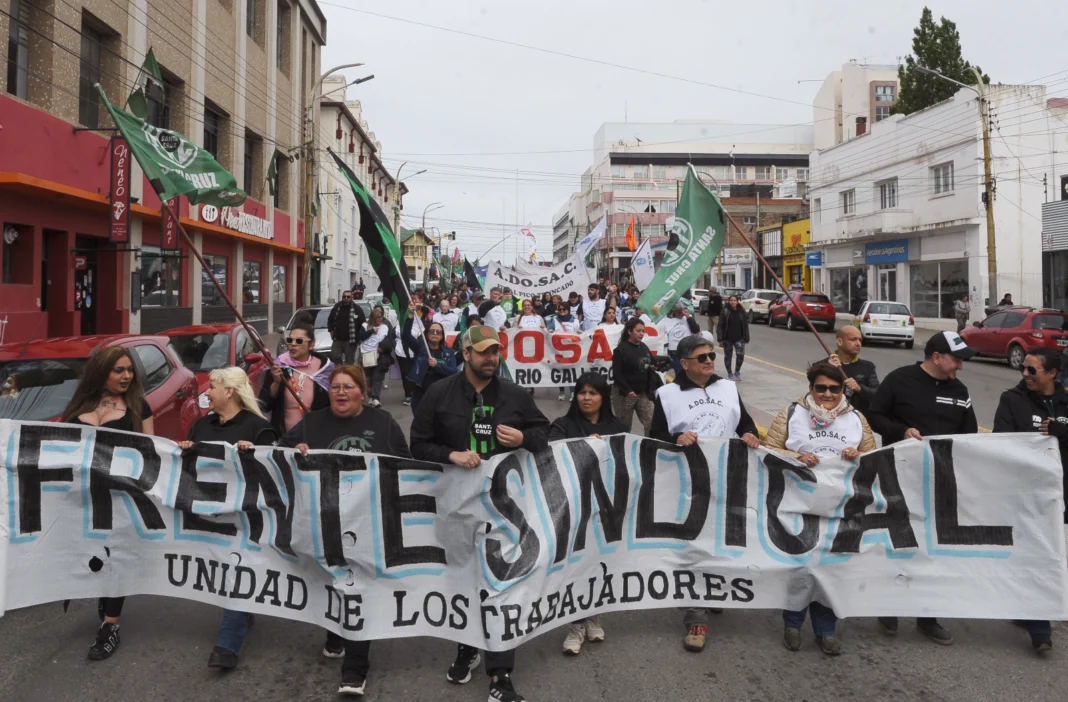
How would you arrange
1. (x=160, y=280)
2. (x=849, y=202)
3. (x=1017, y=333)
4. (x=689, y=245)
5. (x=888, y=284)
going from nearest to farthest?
(x=689, y=245)
(x=1017, y=333)
(x=160, y=280)
(x=888, y=284)
(x=849, y=202)

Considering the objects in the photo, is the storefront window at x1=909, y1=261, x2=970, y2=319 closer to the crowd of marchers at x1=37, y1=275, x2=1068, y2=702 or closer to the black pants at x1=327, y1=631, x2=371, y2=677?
the crowd of marchers at x1=37, y1=275, x2=1068, y2=702

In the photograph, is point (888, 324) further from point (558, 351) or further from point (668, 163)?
point (668, 163)

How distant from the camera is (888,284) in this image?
38.9m

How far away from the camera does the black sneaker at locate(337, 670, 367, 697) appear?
154 inches

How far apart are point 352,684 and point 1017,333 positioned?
19.9m

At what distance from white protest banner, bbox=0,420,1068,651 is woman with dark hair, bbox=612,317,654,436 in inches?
135

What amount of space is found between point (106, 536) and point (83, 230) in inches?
568

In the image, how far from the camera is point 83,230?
665 inches

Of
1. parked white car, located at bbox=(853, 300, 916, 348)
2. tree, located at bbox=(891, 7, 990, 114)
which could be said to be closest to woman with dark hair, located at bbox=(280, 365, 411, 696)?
parked white car, located at bbox=(853, 300, 916, 348)

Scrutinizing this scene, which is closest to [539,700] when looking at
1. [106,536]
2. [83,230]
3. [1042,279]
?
[106,536]

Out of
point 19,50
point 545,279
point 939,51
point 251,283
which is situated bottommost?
point 545,279

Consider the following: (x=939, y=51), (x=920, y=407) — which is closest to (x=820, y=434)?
(x=920, y=407)

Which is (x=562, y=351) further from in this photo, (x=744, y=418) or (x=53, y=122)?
(x=53, y=122)

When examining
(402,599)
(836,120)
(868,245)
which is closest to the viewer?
(402,599)
